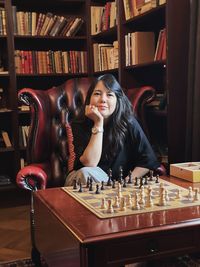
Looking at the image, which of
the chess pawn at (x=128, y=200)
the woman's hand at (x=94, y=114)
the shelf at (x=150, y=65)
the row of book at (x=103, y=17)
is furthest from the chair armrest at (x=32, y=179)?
the row of book at (x=103, y=17)

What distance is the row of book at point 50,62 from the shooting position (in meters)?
3.54

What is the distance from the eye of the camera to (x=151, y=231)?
118cm

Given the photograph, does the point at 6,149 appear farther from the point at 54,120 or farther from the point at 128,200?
the point at 128,200

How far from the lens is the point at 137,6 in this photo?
9.24 ft

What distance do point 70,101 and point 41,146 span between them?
347 millimetres

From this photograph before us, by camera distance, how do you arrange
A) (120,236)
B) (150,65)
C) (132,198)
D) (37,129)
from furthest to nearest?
(150,65)
(37,129)
(132,198)
(120,236)

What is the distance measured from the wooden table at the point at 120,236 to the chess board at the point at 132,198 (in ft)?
0.10

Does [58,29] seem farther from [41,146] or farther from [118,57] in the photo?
[41,146]

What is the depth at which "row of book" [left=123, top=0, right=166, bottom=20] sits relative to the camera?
8.52 ft

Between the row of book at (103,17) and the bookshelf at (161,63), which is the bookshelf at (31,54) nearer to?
the row of book at (103,17)

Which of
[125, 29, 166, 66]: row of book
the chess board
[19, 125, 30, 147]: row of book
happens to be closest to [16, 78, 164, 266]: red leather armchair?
[125, 29, 166, 66]: row of book

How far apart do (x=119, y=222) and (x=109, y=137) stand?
88 centimetres

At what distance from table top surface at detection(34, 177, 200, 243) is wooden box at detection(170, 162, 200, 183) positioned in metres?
0.41

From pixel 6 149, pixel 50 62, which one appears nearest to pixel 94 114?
pixel 6 149
